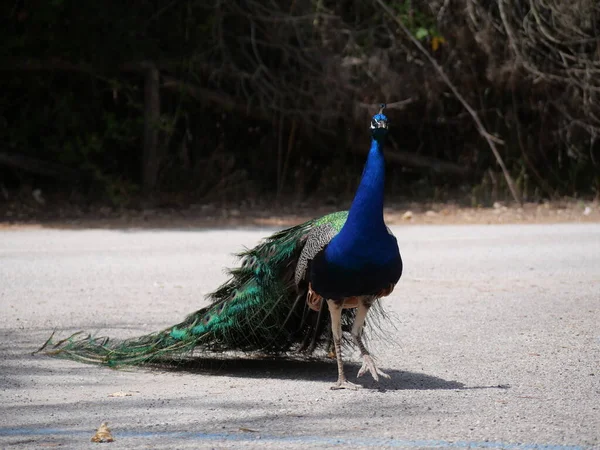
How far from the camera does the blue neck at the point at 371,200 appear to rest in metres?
5.56

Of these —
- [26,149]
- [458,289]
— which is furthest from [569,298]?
[26,149]

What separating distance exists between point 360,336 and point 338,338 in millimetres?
195

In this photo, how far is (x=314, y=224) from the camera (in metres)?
6.18

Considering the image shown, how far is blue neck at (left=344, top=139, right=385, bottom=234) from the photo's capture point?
5562 mm

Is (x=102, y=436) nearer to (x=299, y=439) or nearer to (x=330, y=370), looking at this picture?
(x=299, y=439)

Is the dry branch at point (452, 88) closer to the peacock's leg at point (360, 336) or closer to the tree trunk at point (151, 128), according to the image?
the tree trunk at point (151, 128)

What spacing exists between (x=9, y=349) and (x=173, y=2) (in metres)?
10.7

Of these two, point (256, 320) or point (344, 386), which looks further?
point (256, 320)

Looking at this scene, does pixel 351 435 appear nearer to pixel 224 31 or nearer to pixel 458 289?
pixel 458 289

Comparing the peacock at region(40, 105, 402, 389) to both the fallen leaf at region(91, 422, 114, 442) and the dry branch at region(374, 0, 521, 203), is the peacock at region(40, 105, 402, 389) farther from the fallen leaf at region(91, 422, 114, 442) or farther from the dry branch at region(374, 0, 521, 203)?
the dry branch at region(374, 0, 521, 203)

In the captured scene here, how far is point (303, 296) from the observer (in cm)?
625

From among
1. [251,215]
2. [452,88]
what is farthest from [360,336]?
[452,88]

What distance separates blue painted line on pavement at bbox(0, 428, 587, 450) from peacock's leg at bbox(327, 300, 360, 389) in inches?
48.5

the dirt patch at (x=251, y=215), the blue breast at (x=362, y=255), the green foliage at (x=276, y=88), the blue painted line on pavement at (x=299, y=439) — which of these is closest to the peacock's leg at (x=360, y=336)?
the blue breast at (x=362, y=255)
